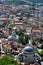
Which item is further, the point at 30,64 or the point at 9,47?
the point at 9,47

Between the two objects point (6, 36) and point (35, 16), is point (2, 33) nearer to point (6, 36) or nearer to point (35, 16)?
point (6, 36)

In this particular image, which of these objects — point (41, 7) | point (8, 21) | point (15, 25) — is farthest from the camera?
point (41, 7)

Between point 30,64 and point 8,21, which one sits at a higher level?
point 30,64

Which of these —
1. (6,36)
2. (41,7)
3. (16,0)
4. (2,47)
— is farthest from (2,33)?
(16,0)

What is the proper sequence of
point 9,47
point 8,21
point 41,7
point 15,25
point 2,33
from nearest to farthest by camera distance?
1. point 9,47
2. point 2,33
3. point 15,25
4. point 8,21
5. point 41,7

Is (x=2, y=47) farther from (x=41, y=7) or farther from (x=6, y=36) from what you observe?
(x=41, y=7)

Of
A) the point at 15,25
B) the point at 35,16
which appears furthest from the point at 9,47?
the point at 35,16
